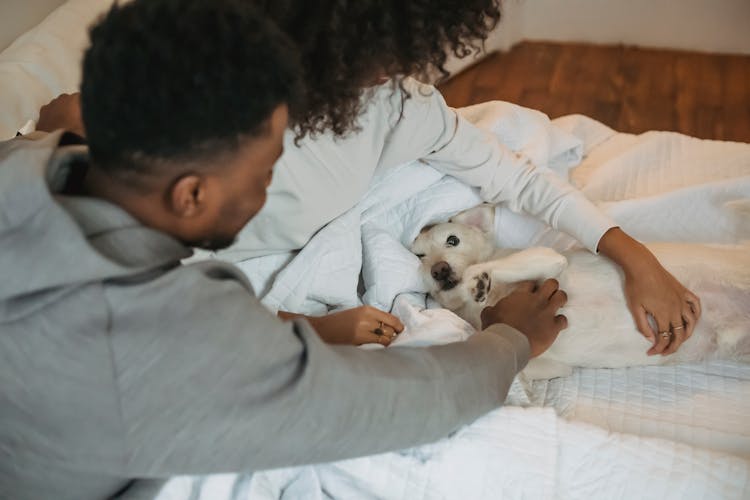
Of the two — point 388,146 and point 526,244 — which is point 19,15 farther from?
point 526,244

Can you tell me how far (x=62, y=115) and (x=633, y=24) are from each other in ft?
9.44

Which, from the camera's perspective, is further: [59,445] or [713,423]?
[713,423]

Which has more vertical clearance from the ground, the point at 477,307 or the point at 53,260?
the point at 53,260

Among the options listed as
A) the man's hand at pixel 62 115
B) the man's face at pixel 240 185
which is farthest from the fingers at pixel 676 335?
the man's hand at pixel 62 115

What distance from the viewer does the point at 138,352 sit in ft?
2.36

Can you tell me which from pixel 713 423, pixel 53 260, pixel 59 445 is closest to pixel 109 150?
pixel 53 260

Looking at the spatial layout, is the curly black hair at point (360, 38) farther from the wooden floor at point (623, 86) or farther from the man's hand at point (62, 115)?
the wooden floor at point (623, 86)

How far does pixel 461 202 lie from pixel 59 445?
3.57 ft

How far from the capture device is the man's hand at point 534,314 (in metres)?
1.26

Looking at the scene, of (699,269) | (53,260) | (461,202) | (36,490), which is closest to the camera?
(53,260)

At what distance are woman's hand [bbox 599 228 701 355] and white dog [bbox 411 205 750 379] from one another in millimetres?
28

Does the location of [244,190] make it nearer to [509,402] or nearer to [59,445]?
[59,445]

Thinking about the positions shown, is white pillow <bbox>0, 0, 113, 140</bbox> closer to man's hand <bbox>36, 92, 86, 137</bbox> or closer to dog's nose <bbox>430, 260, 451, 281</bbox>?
man's hand <bbox>36, 92, 86, 137</bbox>

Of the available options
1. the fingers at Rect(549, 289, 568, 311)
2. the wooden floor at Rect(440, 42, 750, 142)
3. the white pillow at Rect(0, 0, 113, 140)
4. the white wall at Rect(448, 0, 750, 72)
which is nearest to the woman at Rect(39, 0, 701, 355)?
the fingers at Rect(549, 289, 568, 311)
